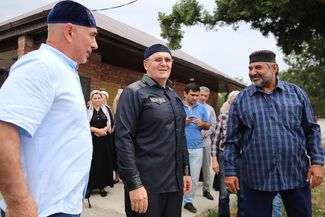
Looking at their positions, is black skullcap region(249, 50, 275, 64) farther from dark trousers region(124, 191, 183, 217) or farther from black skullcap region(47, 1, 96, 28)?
black skullcap region(47, 1, 96, 28)

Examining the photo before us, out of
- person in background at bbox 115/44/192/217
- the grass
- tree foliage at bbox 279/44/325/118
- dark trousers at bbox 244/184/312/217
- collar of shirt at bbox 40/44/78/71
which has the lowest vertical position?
the grass

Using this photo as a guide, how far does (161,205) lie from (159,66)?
1.15 meters

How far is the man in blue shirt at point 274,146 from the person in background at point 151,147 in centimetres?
68

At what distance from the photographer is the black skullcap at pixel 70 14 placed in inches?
67.7

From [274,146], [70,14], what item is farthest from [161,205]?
[70,14]

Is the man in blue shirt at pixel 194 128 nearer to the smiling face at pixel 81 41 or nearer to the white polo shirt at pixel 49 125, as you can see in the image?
the smiling face at pixel 81 41

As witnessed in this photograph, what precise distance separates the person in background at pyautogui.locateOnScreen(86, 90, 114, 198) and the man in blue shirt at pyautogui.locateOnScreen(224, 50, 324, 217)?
3.17m

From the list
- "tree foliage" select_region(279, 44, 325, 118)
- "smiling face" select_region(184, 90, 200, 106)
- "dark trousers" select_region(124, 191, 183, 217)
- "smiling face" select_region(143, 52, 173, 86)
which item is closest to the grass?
"smiling face" select_region(184, 90, 200, 106)

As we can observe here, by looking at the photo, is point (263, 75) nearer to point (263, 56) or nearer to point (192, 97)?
point (263, 56)

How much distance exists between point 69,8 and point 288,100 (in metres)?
2.13

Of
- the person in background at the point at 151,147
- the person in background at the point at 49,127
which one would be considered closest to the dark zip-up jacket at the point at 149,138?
the person in background at the point at 151,147

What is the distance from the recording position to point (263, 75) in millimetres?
3129

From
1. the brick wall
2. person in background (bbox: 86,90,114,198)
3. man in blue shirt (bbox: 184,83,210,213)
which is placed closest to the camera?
man in blue shirt (bbox: 184,83,210,213)

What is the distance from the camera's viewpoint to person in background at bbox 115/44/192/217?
8.20ft
